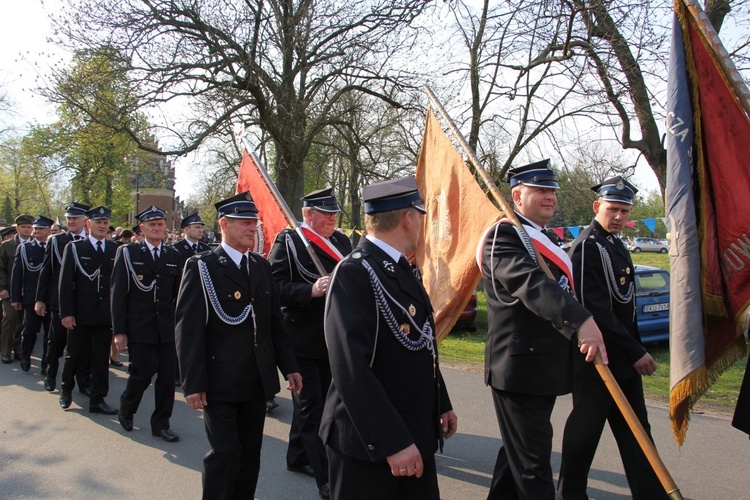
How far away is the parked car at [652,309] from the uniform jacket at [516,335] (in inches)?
284

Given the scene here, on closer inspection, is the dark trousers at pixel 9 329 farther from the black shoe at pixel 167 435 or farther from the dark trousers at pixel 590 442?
the dark trousers at pixel 590 442

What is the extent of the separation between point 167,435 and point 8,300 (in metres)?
5.38

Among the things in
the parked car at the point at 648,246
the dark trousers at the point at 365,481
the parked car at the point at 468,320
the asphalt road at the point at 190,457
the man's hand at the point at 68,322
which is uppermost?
the parked car at the point at 648,246

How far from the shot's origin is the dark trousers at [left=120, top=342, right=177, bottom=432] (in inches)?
214

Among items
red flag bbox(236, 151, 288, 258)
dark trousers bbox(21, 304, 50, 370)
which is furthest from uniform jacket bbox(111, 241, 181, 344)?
dark trousers bbox(21, 304, 50, 370)

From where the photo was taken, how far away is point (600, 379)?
3.58 meters

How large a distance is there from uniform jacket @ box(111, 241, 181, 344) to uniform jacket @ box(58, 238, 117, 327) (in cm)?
93

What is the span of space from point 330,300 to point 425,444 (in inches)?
29.1

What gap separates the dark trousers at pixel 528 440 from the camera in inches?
120

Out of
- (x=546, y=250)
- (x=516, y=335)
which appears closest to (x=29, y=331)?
(x=516, y=335)

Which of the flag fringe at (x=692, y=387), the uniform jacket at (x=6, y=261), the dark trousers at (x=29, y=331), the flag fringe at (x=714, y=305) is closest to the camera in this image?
the flag fringe at (x=692, y=387)

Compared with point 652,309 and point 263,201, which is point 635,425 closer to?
point 263,201

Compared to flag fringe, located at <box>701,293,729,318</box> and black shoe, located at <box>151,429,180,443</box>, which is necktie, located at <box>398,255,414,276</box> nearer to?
flag fringe, located at <box>701,293,729,318</box>

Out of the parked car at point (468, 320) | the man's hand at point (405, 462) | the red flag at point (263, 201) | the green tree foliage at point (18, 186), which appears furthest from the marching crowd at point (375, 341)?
the green tree foliage at point (18, 186)
